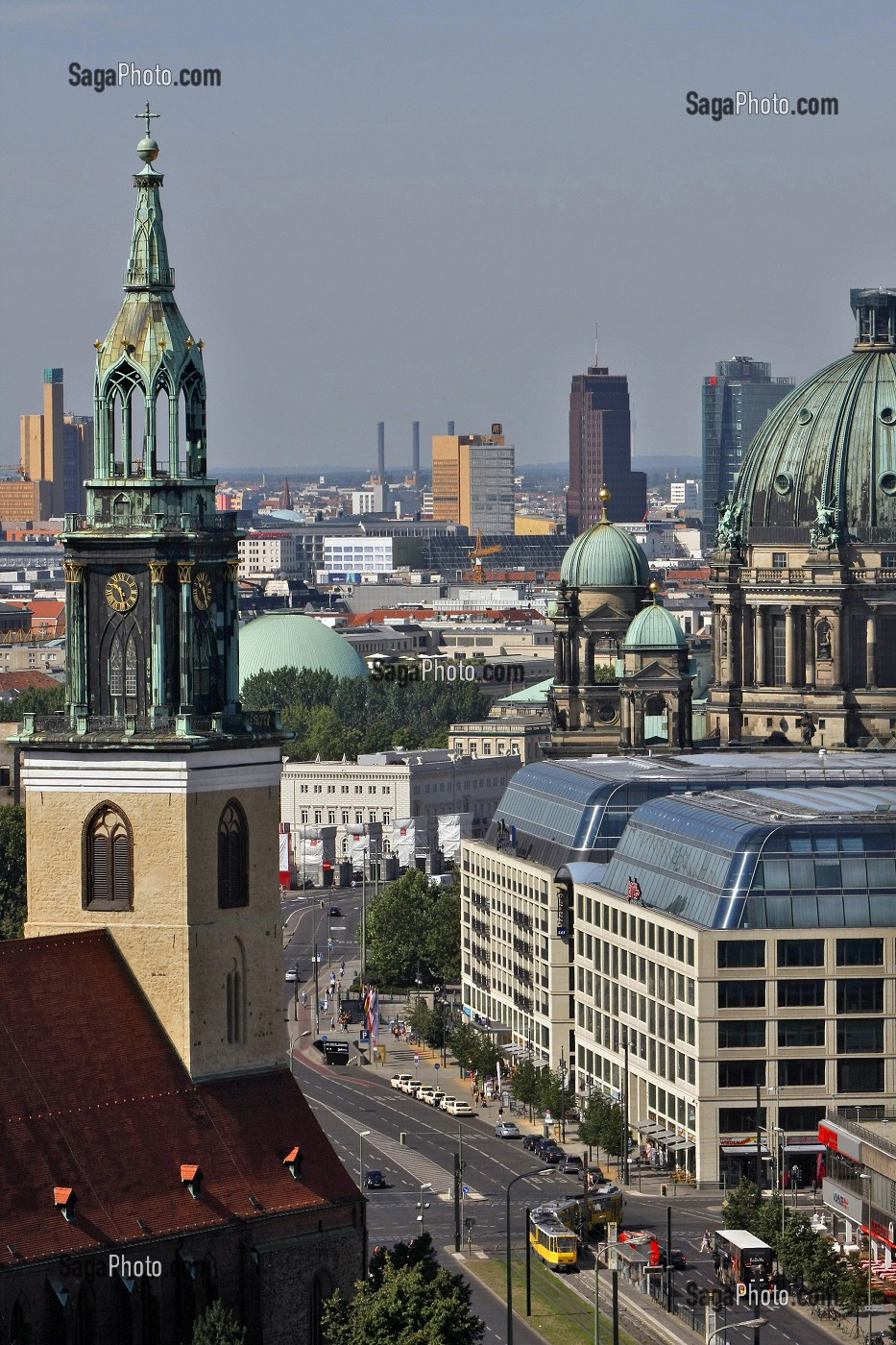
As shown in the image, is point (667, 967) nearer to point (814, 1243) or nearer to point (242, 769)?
point (814, 1243)

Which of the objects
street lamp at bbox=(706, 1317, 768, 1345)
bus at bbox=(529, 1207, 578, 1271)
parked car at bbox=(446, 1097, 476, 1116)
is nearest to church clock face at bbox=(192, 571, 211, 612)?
street lamp at bbox=(706, 1317, 768, 1345)

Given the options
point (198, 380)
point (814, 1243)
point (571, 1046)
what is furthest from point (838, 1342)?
point (571, 1046)

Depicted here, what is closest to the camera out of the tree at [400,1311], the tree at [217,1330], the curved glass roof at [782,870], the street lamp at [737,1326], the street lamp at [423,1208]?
the tree at [217,1330]

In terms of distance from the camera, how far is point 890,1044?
553ft

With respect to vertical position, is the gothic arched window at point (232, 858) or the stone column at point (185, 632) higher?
the stone column at point (185, 632)

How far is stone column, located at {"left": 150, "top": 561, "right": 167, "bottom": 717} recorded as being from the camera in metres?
103

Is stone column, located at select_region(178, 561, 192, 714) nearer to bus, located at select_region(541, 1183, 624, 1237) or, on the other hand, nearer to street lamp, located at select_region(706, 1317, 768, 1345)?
street lamp, located at select_region(706, 1317, 768, 1345)

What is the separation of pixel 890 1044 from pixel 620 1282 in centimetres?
2798

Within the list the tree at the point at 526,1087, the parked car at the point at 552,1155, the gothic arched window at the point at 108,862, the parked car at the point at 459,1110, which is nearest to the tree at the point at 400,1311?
the gothic arched window at the point at 108,862

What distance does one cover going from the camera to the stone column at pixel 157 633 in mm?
102625

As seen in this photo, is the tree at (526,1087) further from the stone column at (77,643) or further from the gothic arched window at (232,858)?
the stone column at (77,643)

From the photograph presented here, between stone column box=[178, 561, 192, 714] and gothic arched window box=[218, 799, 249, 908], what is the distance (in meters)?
3.15

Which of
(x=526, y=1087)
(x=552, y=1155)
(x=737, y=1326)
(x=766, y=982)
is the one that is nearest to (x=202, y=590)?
(x=737, y=1326)

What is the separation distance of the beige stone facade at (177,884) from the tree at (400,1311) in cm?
653
